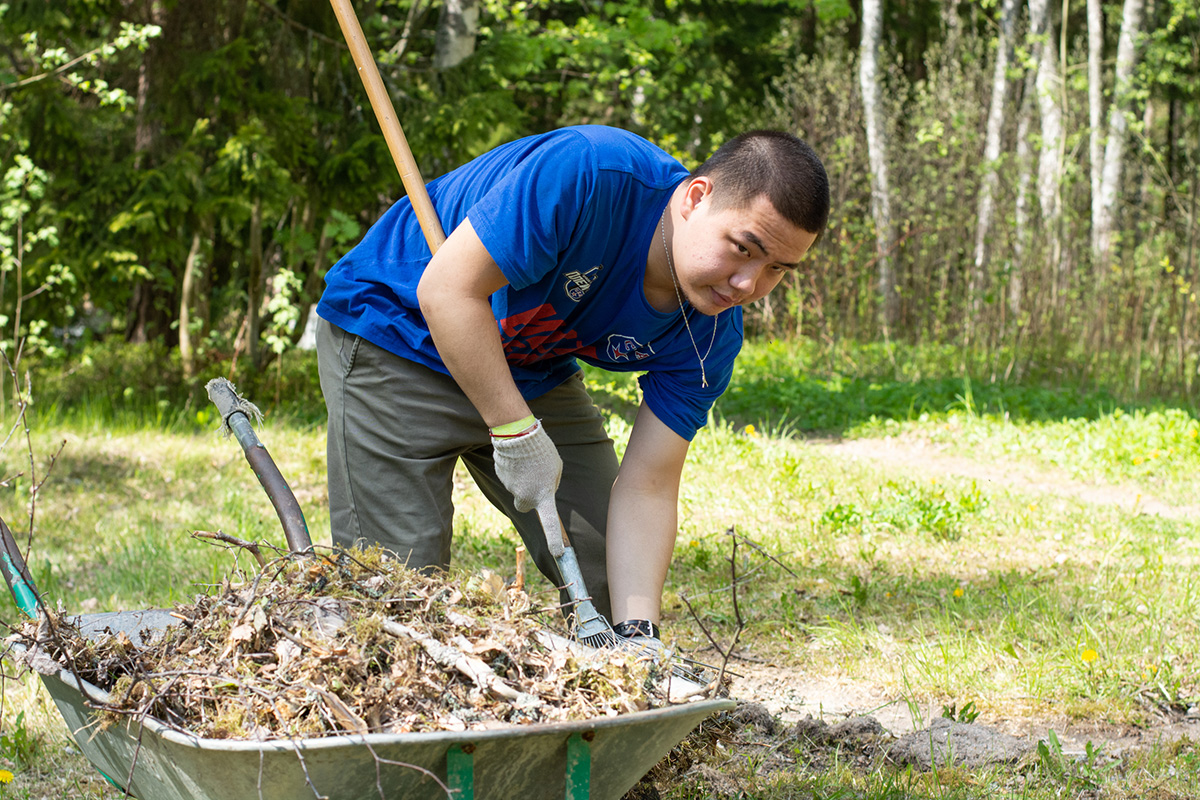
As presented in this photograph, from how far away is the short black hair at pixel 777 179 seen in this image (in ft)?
5.80

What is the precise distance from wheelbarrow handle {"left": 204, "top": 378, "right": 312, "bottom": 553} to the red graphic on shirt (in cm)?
51

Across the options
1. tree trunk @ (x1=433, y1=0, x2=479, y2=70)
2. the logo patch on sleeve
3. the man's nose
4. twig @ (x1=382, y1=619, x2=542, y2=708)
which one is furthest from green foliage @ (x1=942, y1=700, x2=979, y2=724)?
tree trunk @ (x1=433, y1=0, x2=479, y2=70)

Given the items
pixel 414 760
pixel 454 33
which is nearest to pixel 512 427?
pixel 414 760

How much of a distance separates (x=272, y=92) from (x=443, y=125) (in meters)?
1.12

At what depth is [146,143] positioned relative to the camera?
6410mm

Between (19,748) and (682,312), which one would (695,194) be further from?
(19,748)

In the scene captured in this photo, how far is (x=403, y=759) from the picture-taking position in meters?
1.20

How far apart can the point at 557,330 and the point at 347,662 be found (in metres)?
1.01

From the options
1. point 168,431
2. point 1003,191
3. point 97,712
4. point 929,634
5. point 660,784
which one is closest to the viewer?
point 97,712

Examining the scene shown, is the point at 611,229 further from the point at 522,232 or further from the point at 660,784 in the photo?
the point at 660,784

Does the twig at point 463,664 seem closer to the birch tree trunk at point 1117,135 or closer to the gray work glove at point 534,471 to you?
the gray work glove at point 534,471

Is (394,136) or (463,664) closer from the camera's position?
(463,664)

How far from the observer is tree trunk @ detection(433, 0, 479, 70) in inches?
274

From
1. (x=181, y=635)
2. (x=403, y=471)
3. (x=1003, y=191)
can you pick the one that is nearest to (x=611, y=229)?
(x=403, y=471)
